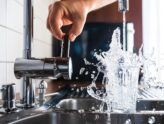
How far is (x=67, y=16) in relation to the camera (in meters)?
0.71

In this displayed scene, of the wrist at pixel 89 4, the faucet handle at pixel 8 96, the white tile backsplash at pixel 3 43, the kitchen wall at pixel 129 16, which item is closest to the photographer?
the faucet handle at pixel 8 96

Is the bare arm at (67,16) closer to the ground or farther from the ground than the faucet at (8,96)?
farther from the ground

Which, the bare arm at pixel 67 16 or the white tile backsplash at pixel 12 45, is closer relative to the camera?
the bare arm at pixel 67 16

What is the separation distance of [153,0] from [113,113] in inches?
91.1

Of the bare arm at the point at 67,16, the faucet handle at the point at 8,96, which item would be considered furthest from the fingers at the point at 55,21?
the faucet handle at the point at 8,96

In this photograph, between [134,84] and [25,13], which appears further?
[134,84]

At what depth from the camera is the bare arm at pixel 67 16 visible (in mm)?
673

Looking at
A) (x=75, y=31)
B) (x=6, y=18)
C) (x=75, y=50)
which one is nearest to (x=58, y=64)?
→ (x=75, y=31)

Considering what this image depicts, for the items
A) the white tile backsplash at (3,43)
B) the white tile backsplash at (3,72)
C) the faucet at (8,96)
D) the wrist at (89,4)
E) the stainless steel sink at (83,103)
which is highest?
the wrist at (89,4)

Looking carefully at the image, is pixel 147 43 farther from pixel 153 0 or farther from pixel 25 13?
pixel 25 13

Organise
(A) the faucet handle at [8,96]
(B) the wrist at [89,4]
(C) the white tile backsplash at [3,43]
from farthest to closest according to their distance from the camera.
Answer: (C) the white tile backsplash at [3,43]
(B) the wrist at [89,4]
(A) the faucet handle at [8,96]

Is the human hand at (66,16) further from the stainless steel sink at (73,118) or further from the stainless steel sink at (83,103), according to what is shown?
the stainless steel sink at (83,103)

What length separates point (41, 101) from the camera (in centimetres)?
78

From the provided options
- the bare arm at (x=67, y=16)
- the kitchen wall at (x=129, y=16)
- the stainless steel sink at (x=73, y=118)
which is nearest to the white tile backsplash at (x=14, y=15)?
the bare arm at (x=67, y=16)
